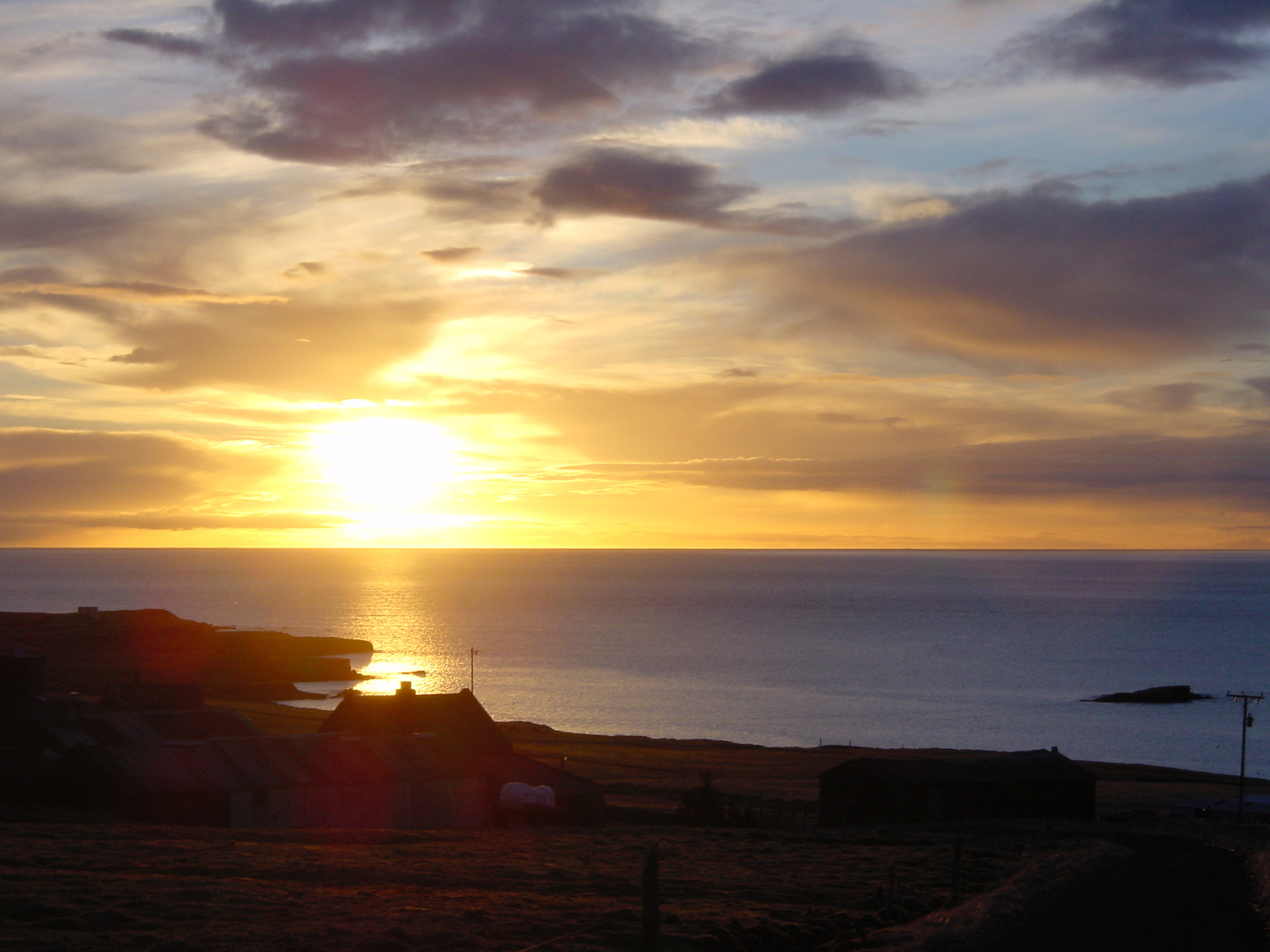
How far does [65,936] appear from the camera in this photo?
1481cm

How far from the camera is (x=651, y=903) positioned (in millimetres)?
12406

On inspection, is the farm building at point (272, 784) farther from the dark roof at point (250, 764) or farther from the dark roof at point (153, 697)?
the dark roof at point (153, 697)

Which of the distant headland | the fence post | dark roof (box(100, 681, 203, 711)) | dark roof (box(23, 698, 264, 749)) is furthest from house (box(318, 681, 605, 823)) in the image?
the distant headland

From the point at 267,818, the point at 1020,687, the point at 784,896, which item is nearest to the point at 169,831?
the point at 267,818

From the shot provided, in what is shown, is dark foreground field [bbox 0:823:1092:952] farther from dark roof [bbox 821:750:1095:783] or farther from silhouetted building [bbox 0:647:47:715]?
silhouetted building [bbox 0:647:47:715]

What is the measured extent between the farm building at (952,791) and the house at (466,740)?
10667 mm

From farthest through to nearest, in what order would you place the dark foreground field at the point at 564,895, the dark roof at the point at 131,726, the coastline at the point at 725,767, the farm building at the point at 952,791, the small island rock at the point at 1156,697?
the small island rock at the point at 1156,697
the coastline at the point at 725,767
the farm building at the point at 952,791
the dark roof at the point at 131,726
the dark foreground field at the point at 564,895

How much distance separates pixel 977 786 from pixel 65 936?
41774 mm

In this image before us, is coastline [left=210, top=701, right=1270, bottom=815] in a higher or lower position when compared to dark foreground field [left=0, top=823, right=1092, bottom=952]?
lower


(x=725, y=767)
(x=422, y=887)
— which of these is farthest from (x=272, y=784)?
(x=725, y=767)

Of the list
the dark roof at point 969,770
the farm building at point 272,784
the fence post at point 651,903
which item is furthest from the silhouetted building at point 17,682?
the fence post at point 651,903

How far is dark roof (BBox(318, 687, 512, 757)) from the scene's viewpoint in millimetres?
51031

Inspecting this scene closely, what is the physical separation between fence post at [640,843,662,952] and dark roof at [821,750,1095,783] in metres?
36.8

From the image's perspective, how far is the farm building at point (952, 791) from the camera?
1875 inches
